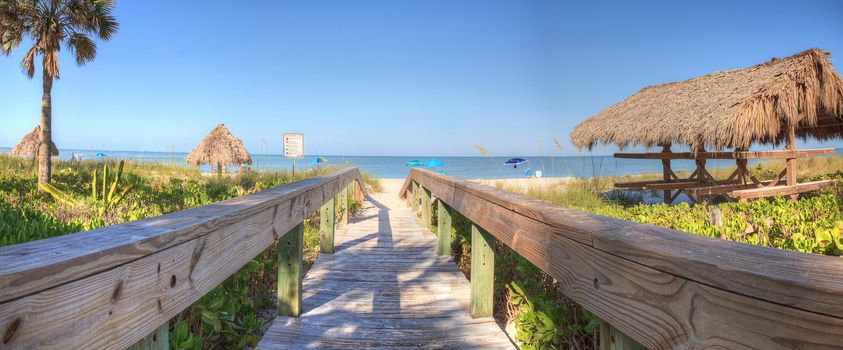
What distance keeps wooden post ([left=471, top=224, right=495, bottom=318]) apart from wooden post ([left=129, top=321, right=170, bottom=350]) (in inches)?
76.8

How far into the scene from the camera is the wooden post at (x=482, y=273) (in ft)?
9.14

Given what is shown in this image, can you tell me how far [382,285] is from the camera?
11.9 feet

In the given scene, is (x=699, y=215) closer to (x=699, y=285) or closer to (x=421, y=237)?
(x=421, y=237)

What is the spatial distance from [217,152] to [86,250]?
61.1 ft

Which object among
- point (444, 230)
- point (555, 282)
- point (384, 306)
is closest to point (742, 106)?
point (444, 230)

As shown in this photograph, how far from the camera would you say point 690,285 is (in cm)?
86

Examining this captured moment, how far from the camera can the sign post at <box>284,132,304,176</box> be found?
12.2 metres

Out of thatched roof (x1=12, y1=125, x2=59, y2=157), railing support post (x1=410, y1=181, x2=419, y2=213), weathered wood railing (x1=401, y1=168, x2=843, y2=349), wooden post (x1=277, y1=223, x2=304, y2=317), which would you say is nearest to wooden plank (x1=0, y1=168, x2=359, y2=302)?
weathered wood railing (x1=401, y1=168, x2=843, y2=349)

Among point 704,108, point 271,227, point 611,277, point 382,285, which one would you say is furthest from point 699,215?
point 704,108

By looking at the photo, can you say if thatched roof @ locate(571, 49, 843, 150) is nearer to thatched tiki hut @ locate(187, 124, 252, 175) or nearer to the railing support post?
the railing support post

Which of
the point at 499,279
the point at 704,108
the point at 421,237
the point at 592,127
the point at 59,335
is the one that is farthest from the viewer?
the point at 592,127

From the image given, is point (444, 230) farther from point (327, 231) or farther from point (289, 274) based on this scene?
point (289, 274)

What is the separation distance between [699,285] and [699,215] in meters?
4.06

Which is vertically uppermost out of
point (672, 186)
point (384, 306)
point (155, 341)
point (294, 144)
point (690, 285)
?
point (294, 144)
